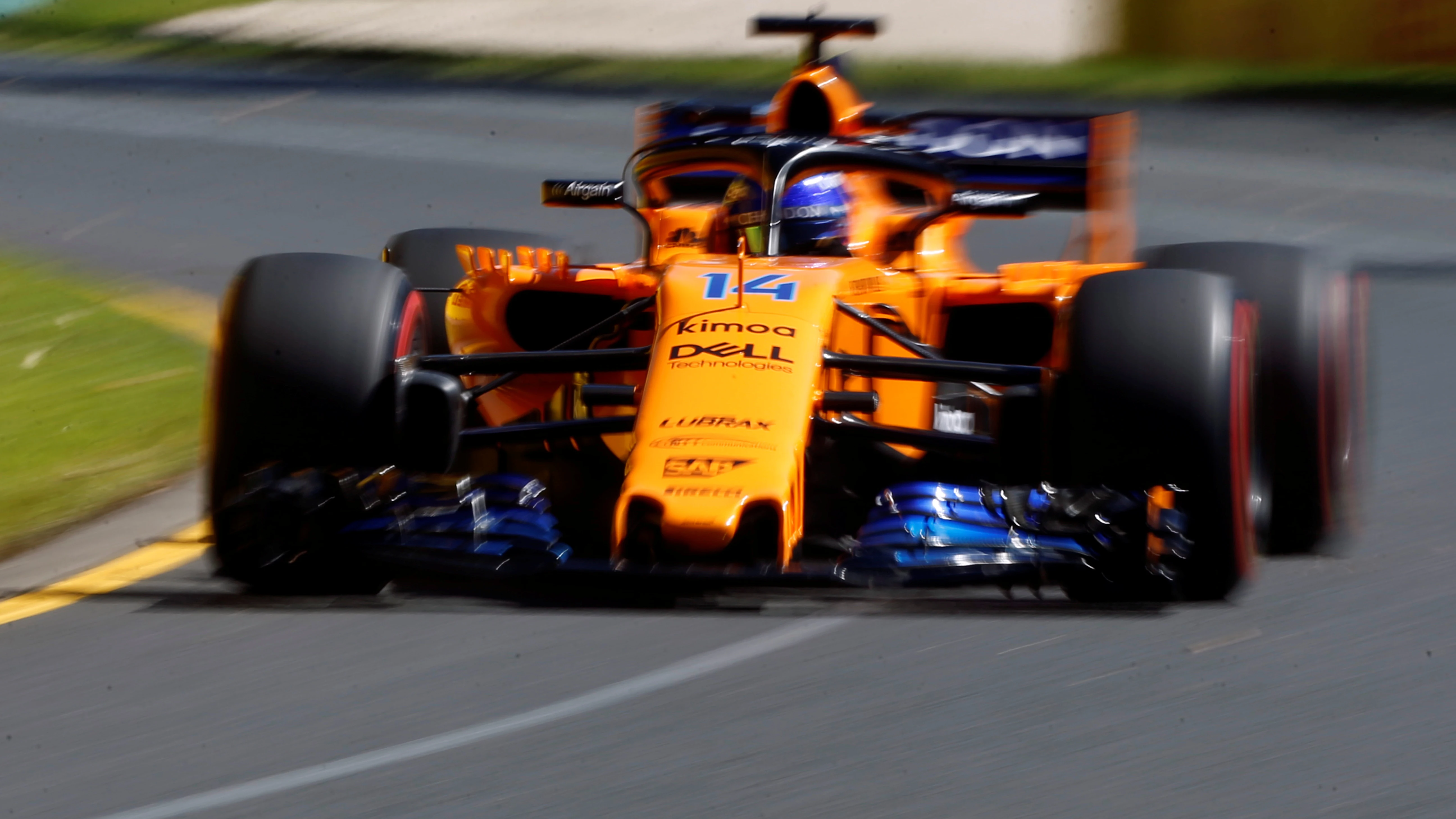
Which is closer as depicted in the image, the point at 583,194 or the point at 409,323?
the point at 409,323

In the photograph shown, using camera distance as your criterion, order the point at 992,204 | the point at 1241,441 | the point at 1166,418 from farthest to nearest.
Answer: the point at 992,204 → the point at 1241,441 → the point at 1166,418

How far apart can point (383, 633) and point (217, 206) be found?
927 centimetres

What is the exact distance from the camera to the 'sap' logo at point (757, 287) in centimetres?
562

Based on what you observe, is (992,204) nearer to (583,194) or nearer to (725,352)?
(583,194)

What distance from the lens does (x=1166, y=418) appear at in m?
5.04

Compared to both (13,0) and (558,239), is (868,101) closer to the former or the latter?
(558,239)

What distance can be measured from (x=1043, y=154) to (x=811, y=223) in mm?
1510

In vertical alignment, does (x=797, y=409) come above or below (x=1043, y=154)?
below

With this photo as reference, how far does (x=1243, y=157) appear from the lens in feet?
48.6

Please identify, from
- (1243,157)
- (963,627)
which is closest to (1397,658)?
(963,627)

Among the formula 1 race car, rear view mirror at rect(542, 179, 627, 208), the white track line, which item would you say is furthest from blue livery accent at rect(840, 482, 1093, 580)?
rear view mirror at rect(542, 179, 627, 208)

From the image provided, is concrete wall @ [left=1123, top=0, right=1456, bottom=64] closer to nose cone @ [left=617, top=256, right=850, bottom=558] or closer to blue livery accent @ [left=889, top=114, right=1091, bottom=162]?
blue livery accent @ [left=889, top=114, right=1091, bottom=162]

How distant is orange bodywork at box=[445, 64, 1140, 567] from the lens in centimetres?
512

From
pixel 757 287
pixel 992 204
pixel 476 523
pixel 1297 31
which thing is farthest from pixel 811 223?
pixel 1297 31
